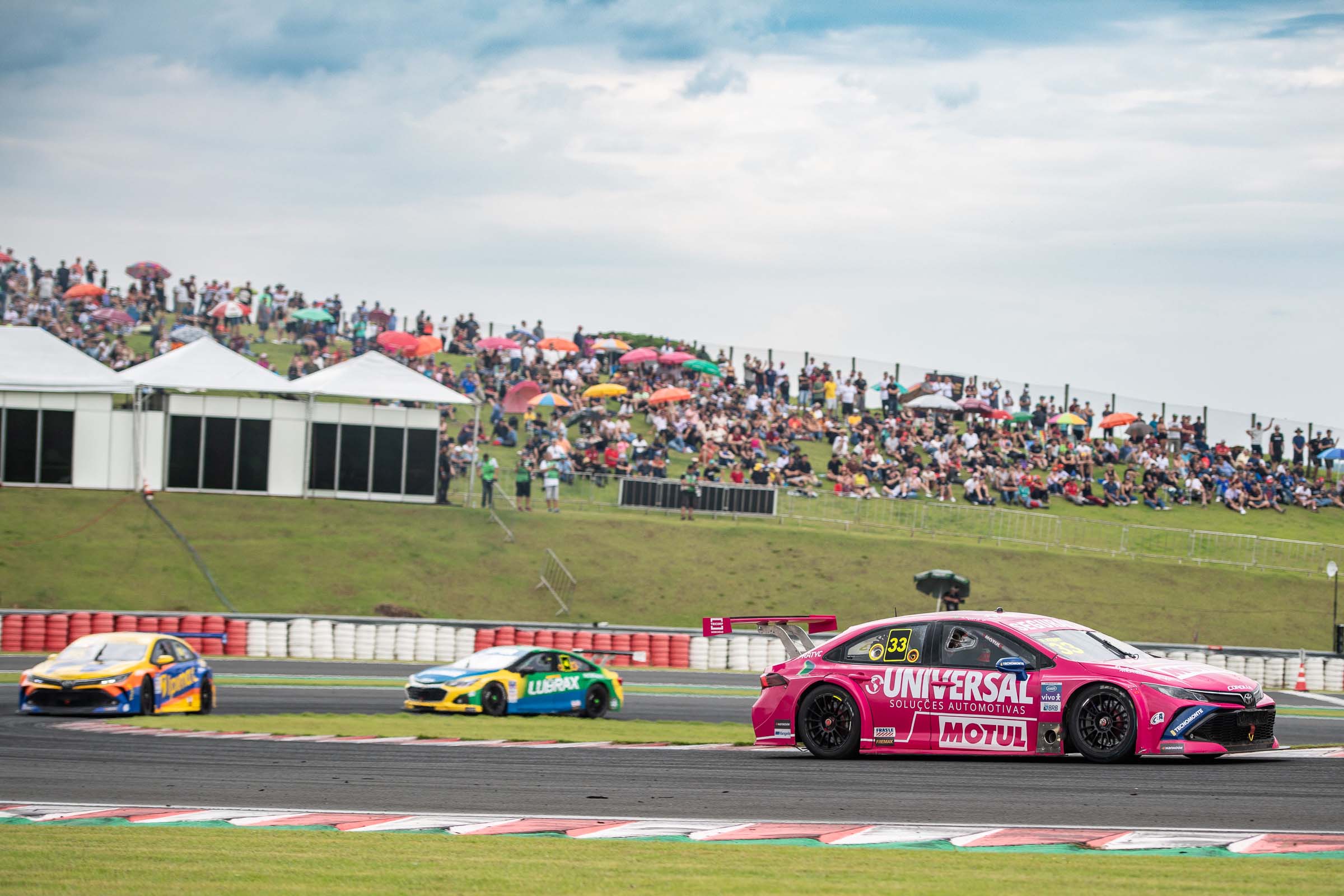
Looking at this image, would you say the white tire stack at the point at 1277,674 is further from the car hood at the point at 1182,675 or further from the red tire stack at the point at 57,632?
the red tire stack at the point at 57,632

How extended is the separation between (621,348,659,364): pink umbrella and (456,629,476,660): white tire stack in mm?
18789

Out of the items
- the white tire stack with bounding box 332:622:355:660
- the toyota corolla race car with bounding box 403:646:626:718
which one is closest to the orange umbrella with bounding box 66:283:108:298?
the white tire stack with bounding box 332:622:355:660

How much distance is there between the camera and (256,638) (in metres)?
28.6

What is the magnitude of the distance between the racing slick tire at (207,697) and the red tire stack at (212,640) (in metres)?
8.99

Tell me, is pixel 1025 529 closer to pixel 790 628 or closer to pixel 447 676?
pixel 447 676

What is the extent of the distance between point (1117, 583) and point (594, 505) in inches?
543

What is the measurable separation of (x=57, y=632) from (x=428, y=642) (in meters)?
7.22

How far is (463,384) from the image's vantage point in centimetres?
4359

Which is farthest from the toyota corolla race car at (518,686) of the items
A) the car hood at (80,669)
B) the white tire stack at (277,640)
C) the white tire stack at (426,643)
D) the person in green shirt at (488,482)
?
the person in green shirt at (488,482)

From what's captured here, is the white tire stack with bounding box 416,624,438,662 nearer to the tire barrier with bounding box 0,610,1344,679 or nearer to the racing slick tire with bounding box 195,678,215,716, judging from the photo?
the tire barrier with bounding box 0,610,1344,679

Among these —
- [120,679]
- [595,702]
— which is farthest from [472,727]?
[120,679]

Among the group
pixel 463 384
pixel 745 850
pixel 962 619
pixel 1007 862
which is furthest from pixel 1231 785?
pixel 463 384

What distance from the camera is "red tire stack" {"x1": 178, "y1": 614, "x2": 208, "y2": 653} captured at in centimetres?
2780

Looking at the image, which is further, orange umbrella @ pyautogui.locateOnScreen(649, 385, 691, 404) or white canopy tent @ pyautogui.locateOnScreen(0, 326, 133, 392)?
orange umbrella @ pyautogui.locateOnScreen(649, 385, 691, 404)
